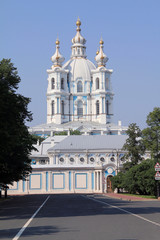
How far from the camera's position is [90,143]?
90.3 metres

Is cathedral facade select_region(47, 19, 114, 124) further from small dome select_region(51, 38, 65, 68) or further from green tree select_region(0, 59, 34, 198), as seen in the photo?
green tree select_region(0, 59, 34, 198)

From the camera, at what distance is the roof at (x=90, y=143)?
87.8 m

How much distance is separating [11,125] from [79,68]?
11801 centimetres

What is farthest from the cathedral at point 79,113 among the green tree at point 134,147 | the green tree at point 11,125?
the green tree at point 11,125

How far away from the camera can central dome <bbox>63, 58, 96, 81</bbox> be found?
143m

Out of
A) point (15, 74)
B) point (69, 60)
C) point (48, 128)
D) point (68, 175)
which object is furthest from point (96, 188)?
point (69, 60)

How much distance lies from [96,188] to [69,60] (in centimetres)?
8145

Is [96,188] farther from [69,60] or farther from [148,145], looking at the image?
[69,60]

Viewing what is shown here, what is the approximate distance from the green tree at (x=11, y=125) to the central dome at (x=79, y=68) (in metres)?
99.2

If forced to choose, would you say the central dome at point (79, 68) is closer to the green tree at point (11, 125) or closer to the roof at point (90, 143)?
the roof at point (90, 143)

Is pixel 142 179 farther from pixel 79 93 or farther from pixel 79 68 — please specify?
pixel 79 68

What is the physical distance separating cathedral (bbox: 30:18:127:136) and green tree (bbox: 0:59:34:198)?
9363cm

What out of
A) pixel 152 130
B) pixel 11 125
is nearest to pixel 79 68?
pixel 152 130

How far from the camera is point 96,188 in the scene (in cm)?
7412
